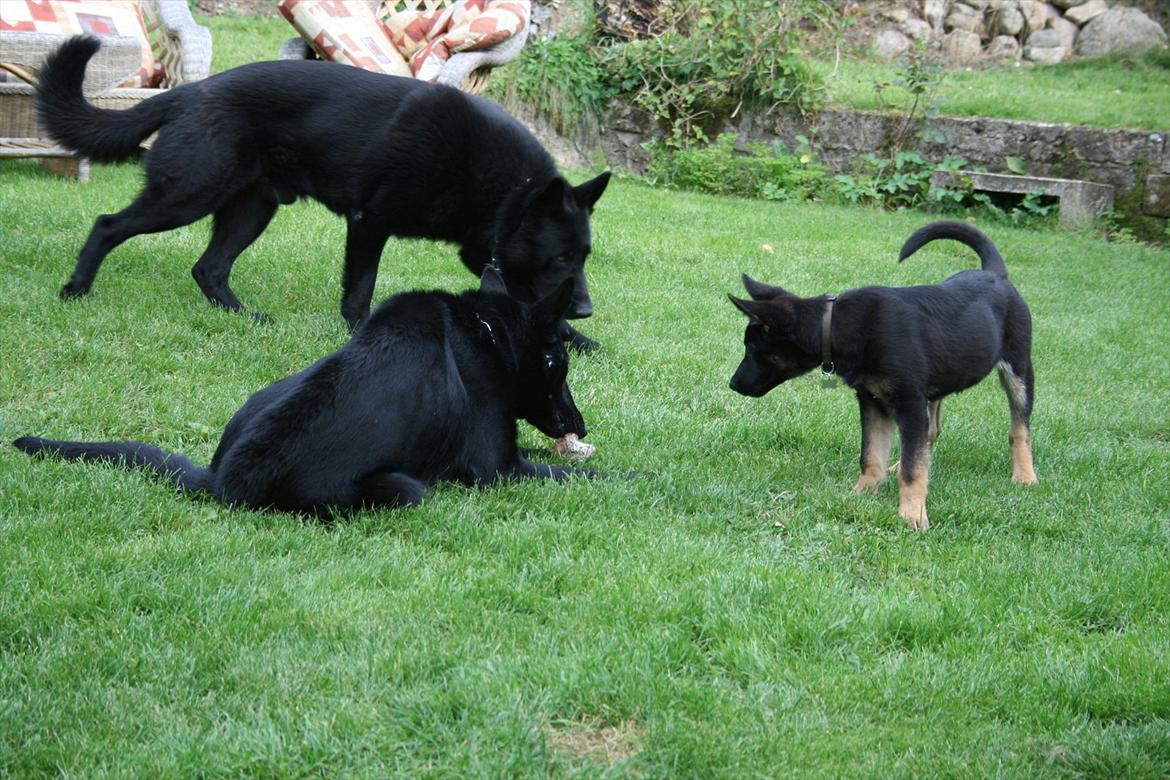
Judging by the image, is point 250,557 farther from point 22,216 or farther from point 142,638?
point 22,216

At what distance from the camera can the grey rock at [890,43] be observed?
53.0 feet

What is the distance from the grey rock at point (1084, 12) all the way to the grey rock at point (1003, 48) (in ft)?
3.20

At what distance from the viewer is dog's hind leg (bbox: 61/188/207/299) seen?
20.7 ft

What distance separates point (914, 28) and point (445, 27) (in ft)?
27.9

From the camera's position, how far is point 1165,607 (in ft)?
12.1

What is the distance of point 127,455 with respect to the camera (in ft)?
14.0

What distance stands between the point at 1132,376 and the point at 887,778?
521 cm

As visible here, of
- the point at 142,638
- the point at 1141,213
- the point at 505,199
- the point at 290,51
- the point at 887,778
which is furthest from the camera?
the point at 1141,213

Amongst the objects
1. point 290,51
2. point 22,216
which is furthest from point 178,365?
point 290,51

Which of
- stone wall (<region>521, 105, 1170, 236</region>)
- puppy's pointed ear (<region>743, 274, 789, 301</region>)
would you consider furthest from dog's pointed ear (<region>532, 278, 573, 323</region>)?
stone wall (<region>521, 105, 1170, 236</region>)

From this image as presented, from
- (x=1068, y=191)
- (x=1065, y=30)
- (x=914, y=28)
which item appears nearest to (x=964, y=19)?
(x=914, y=28)

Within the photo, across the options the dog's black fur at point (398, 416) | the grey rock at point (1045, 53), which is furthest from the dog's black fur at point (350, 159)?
the grey rock at point (1045, 53)

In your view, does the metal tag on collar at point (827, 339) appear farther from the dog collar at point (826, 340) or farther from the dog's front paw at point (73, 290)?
the dog's front paw at point (73, 290)

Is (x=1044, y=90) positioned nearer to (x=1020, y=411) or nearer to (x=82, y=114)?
(x=1020, y=411)
